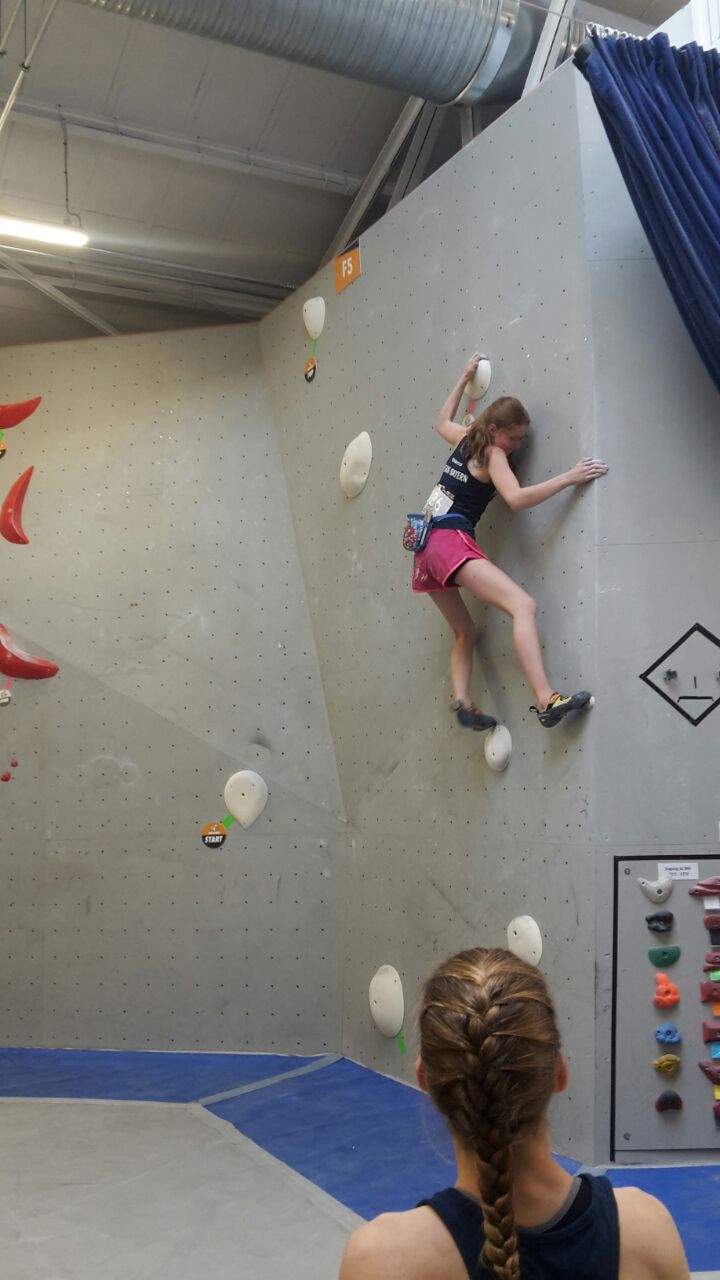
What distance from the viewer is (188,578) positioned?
5.28 m

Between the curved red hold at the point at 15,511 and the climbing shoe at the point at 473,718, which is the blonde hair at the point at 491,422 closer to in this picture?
the climbing shoe at the point at 473,718

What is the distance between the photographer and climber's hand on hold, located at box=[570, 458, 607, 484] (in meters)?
3.47

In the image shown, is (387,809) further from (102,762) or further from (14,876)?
(14,876)

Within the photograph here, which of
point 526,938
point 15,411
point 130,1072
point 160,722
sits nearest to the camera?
point 526,938

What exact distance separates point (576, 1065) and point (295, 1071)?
62.2 inches

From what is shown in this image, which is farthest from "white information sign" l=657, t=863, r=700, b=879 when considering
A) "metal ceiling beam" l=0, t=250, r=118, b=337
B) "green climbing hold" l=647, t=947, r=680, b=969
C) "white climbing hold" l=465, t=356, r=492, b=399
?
"metal ceiling beam" l=0, t=250, r=118, b=337

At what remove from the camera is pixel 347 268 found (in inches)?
194

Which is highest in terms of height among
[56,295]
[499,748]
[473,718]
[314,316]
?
[56,295]

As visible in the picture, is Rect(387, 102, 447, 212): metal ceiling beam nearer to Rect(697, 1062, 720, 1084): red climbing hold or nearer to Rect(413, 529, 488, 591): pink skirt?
Rect(413, 529, 488, 591): pink skirt

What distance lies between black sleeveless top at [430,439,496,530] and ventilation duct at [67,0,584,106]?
1580mm

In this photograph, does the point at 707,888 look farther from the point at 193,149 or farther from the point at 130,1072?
the point at 193,149

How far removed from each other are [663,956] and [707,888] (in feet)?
0.82

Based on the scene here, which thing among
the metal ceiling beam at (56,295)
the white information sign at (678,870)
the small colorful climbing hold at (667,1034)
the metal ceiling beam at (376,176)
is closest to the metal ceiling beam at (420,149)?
the metal ceiling beam at (376,176)

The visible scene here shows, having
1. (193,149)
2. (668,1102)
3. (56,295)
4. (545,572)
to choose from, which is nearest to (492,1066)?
(668,1102)
